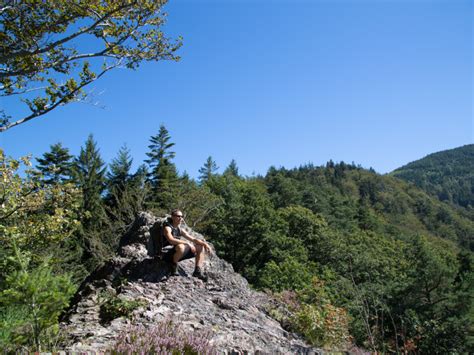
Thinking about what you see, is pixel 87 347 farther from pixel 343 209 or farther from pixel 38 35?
pixel 343 209

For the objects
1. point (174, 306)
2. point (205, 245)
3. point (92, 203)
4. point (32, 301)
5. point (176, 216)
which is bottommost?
point (174, 306)

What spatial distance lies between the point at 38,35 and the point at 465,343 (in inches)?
982

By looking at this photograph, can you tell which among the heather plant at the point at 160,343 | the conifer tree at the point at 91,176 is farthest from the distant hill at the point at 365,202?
the heather plant at the point at 160,343

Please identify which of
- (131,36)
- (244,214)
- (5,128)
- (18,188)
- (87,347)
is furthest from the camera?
(244,214)

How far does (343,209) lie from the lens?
6469 cm

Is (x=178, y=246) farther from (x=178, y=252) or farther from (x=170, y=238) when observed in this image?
(x=170, y=238)

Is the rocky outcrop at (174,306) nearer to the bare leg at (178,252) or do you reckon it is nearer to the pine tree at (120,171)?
the bare leg at (178,252)

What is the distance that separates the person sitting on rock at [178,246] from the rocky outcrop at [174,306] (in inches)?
8.0

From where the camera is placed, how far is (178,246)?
22.5ft

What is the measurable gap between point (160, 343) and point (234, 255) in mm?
29852

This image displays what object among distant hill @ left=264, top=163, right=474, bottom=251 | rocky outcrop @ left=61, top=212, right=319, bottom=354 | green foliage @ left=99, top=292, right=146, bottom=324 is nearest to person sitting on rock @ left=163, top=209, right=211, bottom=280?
rocky outcrop @ left=61, top=212, right=319, bottom=354

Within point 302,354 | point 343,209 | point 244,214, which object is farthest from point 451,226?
point 302,354

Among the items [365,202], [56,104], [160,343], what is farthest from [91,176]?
[365,202]

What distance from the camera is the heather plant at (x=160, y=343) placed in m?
3.45
